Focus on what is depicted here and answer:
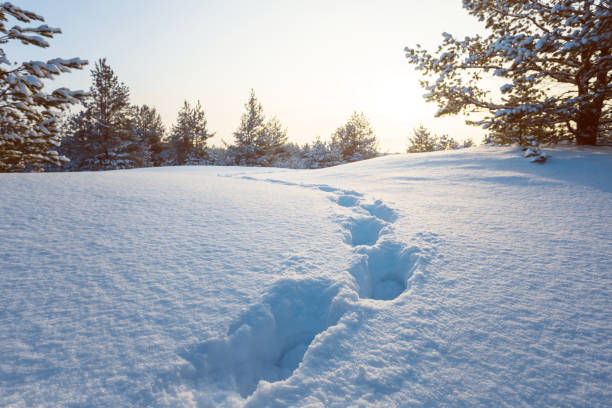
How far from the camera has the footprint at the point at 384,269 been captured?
1731 mm

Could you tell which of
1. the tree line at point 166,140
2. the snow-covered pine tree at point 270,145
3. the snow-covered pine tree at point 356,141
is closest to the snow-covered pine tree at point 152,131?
the tree line at point 166,140

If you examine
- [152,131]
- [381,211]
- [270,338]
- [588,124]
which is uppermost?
[152,131]

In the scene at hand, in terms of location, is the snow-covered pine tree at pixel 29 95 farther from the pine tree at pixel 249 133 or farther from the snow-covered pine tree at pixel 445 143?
the snow-covered pine tree at pixel 445 143

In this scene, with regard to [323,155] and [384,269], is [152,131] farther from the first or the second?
[384,269]

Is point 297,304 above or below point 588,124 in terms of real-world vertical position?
below

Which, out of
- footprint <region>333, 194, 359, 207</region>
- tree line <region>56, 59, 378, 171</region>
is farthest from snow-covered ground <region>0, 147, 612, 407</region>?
tree line <region>56, 59, 378, 171</region>

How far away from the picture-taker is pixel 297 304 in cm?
148

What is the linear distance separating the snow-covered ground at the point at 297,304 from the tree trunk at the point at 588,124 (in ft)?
14.2

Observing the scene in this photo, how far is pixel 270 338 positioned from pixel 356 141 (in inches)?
933

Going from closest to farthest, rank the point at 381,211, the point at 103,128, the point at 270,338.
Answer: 1. the point at 270,338
2. the point at 381,211
3. the point at 103,128

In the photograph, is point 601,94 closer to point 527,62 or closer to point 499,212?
point 527,62

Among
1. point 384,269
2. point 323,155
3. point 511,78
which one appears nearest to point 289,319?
point 384,269

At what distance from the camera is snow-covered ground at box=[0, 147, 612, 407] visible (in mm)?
959

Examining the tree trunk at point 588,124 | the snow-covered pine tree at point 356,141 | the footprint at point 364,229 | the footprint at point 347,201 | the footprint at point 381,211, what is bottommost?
the footprint at point 364,229
